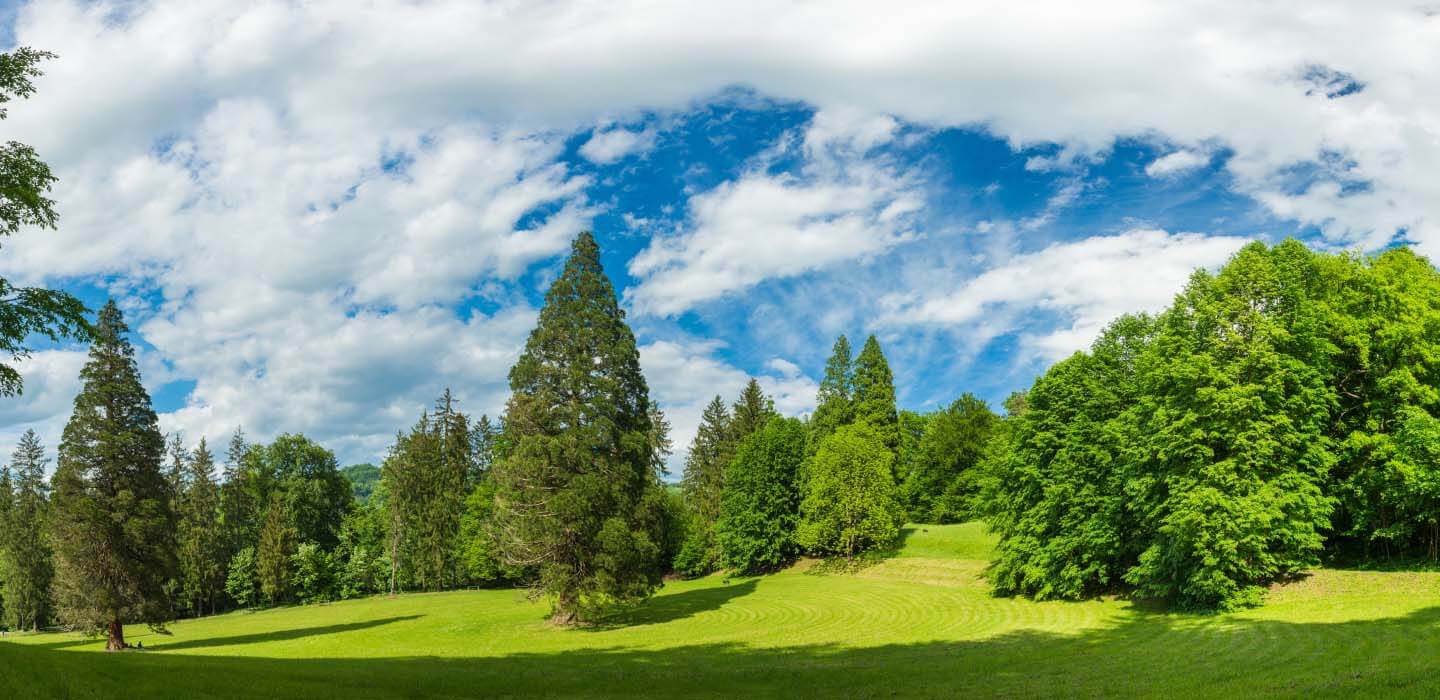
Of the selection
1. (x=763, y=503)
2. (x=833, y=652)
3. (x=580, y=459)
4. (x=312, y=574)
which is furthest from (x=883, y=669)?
(x=312, y=574)

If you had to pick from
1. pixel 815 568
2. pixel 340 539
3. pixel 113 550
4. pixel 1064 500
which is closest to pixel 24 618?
pixel 340 539

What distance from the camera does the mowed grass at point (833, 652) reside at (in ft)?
49.7

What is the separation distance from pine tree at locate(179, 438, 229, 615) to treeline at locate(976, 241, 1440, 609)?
270 ft

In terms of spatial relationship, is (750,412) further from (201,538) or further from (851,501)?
(201,538)

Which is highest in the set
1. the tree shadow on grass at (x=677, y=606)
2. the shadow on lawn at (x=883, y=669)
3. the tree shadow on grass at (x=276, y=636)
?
the shadow on lawn at (x=883, y=669)

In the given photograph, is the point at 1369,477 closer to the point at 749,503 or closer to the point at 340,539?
the point at 749,503

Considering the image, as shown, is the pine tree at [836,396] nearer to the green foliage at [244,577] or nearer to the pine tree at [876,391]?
the pine tree at [876,391]

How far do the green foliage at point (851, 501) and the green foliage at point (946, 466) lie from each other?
17.6 meters

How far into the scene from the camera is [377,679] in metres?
18.4

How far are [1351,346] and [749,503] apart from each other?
4701 cm

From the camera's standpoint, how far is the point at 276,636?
4562 cm

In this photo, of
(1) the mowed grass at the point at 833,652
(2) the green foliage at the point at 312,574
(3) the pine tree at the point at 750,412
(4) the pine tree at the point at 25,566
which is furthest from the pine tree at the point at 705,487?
(4) the pine tree at the point at 25,566

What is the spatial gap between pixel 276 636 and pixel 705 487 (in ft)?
154

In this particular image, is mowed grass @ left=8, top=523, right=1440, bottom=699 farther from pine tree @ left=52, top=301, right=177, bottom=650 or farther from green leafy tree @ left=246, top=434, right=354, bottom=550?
green leafy tree @ left=246, top=434, right=354, bottom=550
